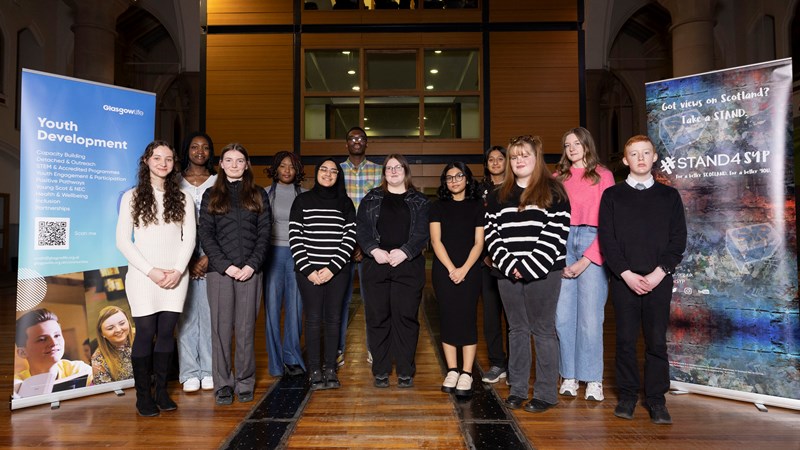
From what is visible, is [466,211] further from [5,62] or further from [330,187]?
[5,62]

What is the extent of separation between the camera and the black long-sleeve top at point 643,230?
257cm

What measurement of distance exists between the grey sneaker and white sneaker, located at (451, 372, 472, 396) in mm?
363

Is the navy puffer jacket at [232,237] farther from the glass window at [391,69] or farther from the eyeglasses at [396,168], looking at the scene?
the glass window at [391,69]

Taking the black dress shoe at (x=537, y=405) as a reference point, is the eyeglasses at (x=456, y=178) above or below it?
above

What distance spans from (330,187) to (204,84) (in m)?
6.70

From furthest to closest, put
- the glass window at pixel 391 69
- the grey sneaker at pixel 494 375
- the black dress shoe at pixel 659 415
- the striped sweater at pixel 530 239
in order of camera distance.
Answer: the glass window at pixel 391 69
the grey sneaker at pixel 494 375
the striped sweater at pixel 530 239
the black dress shoe at pixel 659 415

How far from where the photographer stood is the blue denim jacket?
3066 mm

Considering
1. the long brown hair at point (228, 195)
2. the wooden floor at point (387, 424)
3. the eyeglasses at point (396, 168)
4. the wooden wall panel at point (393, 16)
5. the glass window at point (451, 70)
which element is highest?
the wooden wall panel at point (393, 16)

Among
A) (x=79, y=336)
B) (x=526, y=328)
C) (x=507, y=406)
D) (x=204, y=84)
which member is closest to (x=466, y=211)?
(x=526, y=328)

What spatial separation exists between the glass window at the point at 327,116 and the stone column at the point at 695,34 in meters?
→ 6.77

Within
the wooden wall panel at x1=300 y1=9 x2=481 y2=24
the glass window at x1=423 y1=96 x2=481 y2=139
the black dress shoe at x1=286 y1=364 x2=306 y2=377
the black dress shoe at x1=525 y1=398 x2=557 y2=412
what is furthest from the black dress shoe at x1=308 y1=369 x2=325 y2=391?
the wooden wall panel at x1=300 y1=9 x2=481 y2=24

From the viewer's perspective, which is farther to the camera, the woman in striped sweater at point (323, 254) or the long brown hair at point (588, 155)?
the woman in striped sweater at point (323, 254)

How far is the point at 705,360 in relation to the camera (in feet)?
9.75

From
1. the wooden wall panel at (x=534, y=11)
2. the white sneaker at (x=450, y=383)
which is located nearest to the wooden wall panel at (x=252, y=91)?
the wooden wall panel at (x=534, y=11)
